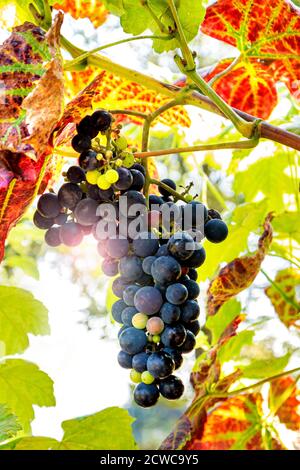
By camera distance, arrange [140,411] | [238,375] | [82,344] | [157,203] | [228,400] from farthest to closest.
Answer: [140,411] < [82,344] < [228,400] < [238,375] < [157,203]

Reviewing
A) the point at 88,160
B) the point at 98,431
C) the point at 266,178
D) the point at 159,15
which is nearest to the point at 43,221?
the point at 88,160

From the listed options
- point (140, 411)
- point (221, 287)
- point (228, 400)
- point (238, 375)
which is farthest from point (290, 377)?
point (140, 411)

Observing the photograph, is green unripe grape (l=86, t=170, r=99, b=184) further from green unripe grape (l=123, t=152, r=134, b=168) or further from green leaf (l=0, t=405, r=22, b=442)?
green leaf (l=0, t=405, r=22, b=442)

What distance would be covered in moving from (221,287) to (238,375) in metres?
0.24

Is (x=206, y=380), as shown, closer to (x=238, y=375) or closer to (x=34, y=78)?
(x=238, y=375)

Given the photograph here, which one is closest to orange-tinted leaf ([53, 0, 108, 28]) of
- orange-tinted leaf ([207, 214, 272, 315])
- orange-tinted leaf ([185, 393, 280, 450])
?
orange-tinted leaf ([207, 214, 272, 315])

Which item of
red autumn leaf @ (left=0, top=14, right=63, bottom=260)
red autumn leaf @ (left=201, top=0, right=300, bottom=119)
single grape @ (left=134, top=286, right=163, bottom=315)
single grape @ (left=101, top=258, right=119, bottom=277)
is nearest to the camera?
red autumn leaf @ (left=0, top=14, right=63, bottom=260)

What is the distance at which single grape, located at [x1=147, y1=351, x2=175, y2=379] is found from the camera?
797 millimetres

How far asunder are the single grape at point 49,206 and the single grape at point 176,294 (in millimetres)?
208

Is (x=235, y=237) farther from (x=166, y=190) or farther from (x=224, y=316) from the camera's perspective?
(x=166, y=190)

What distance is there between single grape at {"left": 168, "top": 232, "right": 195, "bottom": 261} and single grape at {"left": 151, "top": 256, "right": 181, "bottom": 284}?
1cm

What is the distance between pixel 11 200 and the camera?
77 cm

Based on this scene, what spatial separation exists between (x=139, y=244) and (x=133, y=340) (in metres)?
0.13
